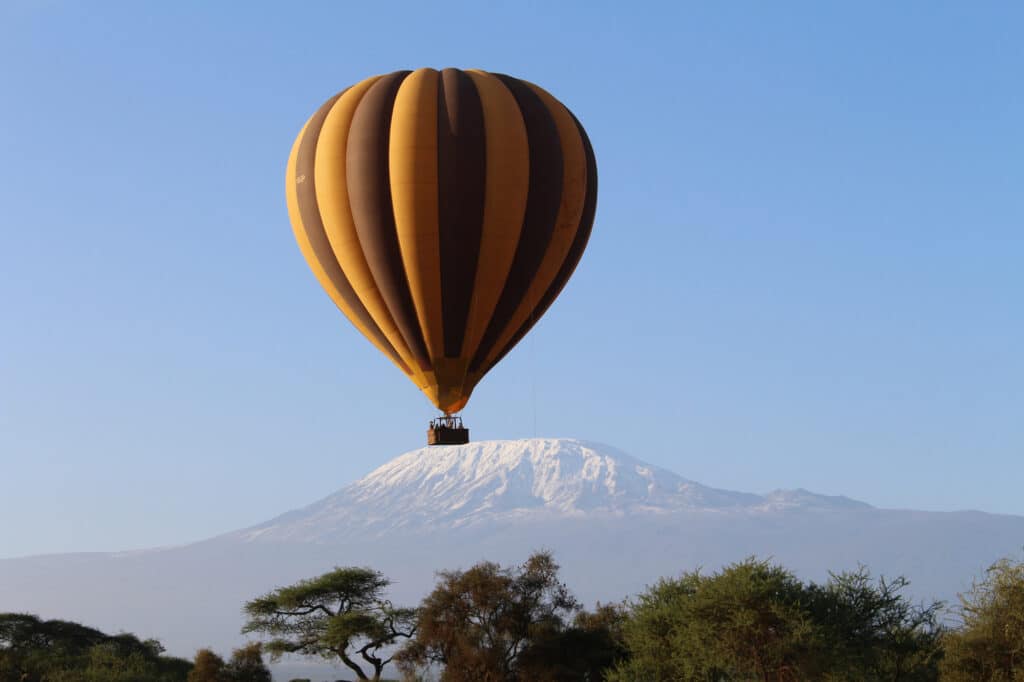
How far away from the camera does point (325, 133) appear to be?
52.7 metres

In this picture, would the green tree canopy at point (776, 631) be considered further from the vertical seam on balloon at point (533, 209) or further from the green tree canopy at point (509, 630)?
the vertical seam on balloon at point (533, 209)

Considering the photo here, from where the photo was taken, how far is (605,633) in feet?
237

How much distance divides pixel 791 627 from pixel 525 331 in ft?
48.6

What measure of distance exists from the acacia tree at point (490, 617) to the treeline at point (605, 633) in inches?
2.8

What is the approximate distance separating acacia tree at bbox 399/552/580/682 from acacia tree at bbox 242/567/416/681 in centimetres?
490

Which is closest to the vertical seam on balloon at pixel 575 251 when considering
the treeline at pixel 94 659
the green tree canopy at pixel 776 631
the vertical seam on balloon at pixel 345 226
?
the vertical seam on balloon at pixel 345 226

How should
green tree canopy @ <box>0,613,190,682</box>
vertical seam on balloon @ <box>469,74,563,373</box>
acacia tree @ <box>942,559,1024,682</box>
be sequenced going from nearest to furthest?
acacia tree @ <box>942,559,1024,682</box>, vertical seam on balloon @ <box>469,74,563,373</box>, green tree canopy @ <box>0,613,190,682</box>

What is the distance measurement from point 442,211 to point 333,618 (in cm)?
3653

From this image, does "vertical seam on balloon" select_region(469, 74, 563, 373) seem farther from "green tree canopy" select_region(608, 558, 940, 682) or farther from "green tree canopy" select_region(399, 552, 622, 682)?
"green tree canopy" select_region(399, 552, 622, 682)

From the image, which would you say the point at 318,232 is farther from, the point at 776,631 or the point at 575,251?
the point at 776,631

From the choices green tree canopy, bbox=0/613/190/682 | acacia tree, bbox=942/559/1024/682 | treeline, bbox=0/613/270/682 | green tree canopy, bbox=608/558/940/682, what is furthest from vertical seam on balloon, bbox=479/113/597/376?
green tree canopy, bbox=0/613/190/682

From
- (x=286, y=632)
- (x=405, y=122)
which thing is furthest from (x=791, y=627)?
(x=286, y=632)

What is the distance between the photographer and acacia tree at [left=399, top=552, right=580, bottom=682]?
7156cm

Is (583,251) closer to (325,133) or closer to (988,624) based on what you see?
(325,133)
